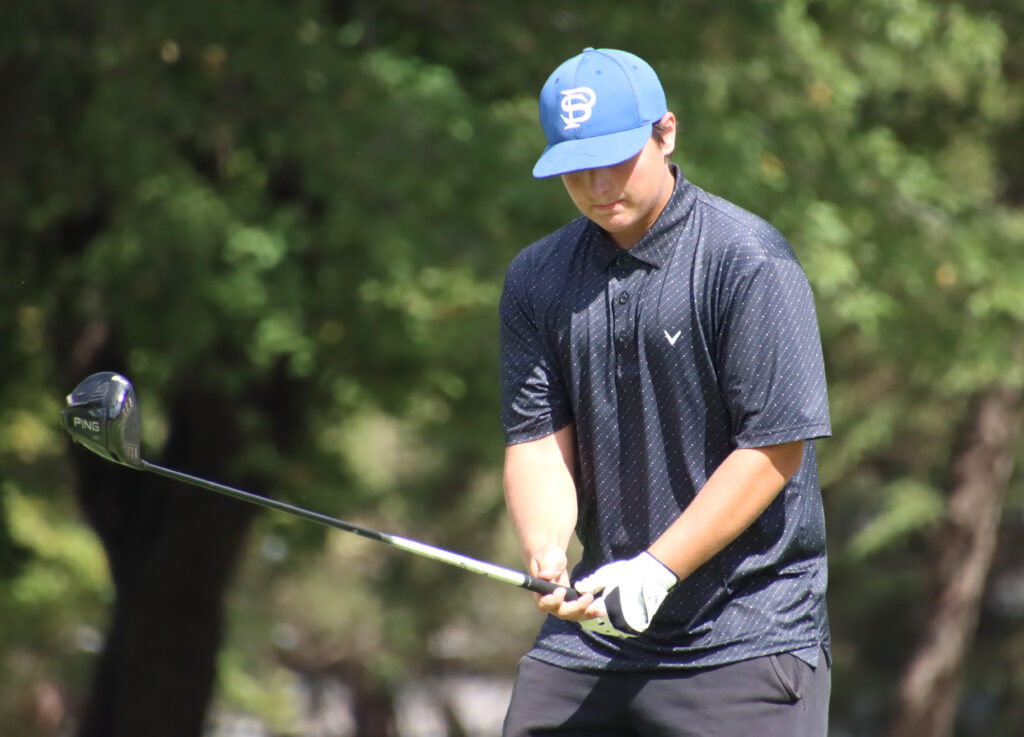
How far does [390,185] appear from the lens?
6895 mm

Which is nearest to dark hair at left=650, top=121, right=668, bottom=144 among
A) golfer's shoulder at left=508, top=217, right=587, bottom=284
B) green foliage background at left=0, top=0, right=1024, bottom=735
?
golfer's shoulder at left=508, top=217, right=587, bottom=284

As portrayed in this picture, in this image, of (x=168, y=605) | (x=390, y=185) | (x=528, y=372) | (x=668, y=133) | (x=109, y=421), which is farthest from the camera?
(x=168, y=605)

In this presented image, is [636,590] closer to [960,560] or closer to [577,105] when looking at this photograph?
[577,105]

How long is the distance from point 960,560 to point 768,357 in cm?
1257

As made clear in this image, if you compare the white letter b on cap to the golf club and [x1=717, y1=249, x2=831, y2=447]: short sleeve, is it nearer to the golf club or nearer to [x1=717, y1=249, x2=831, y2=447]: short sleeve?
[x1=717, y1=249, x2=831, y2=447]: short sleeve

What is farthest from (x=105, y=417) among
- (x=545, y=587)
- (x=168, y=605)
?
(x=168, y=605)

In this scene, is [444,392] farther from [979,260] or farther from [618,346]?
[618,346]

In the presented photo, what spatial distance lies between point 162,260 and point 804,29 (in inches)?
160

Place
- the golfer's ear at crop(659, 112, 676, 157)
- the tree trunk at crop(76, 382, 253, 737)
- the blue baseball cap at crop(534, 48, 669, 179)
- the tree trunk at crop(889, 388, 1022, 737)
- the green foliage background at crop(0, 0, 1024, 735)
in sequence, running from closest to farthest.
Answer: the blue baseball cap at crop(534, 48, 669, 179), the golfer's ear at crop(659, 112, 676, 157), the green foliage background at crop(0, 0, 1024, 735), the tree trunk at crop(76, 382, 253, 737), the tree trunk at crop(889, 388, 1022, 737)

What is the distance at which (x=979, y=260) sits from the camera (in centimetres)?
843

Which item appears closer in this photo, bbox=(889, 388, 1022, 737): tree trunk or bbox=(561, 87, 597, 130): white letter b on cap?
bbox=(561, 87, 597, 130): white letter b on cap

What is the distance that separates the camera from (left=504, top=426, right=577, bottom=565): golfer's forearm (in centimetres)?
285

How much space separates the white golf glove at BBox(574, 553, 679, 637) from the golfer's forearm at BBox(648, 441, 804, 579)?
0.08 ft

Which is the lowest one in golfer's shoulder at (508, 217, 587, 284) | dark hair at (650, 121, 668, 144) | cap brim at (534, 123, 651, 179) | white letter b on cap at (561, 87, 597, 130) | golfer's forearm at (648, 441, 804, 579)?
golfer's forearm at (648, 441, 804, 579)
